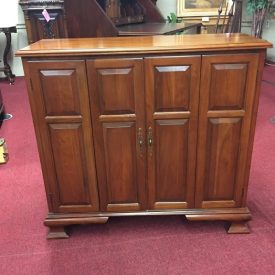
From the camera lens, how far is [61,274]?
1.42 metres

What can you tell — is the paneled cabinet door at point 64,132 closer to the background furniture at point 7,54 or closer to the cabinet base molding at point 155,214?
the cabinet base molding at point 155,214

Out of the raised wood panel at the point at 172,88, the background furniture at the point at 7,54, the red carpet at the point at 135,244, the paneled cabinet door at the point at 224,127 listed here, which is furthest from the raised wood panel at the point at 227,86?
the background furniture at the point at 7,54

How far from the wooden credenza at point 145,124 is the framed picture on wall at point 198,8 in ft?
12.9

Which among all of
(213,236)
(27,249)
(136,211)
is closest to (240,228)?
(213,236)

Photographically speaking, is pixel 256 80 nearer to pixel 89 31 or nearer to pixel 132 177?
pixel 132 177

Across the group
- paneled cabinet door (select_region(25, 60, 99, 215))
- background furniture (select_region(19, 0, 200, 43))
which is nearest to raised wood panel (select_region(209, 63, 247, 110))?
paneled cabinet door (select_region(25, 60, 99, 215))

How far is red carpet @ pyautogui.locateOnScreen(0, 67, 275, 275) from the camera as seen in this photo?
144 centimetres

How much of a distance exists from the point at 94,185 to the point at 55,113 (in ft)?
1.36

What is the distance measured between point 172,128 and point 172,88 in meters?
0.19

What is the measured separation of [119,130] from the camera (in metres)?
1.43

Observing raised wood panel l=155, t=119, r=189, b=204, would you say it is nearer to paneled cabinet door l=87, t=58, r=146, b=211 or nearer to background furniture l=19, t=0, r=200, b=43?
paneled cabinet door l=87, t=58, r=146, b=211

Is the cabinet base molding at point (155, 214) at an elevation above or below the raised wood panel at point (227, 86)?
below

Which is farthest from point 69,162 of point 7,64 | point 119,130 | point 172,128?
point 7,64

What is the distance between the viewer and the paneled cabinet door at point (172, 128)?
1.31 meters
